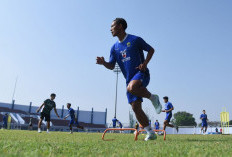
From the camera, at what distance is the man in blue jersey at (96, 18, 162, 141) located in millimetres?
4156

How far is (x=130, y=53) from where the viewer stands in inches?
177

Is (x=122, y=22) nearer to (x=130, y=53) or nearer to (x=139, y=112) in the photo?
(x=130, y=53)

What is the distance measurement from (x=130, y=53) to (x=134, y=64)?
24cm

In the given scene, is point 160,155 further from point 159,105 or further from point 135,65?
point 135,65

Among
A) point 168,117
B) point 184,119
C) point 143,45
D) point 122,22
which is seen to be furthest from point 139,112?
point 184,119

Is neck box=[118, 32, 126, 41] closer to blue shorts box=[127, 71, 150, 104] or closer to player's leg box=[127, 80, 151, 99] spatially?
blue shorts box=[127, 71, 150, 104]

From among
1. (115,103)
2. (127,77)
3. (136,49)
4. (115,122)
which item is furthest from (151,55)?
(115,103)

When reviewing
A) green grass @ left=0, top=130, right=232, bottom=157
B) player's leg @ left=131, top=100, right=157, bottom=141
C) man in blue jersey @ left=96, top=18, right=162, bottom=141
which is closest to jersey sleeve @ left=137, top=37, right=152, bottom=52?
man in blue jersey @ left=96, top=18, right=162, bottom=141

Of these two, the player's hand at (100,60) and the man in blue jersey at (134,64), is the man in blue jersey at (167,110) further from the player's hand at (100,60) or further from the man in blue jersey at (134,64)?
the player's hand at (100,60)

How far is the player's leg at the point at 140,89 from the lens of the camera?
4043 millimetres

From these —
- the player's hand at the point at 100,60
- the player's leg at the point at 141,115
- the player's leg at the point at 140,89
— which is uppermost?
the player's hand at the point at 100,60

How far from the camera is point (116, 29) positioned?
4.68 m

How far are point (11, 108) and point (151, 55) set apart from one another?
6458 centimetres

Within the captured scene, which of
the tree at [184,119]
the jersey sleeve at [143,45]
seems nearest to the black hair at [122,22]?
the jersey sleeve at [143,45]
